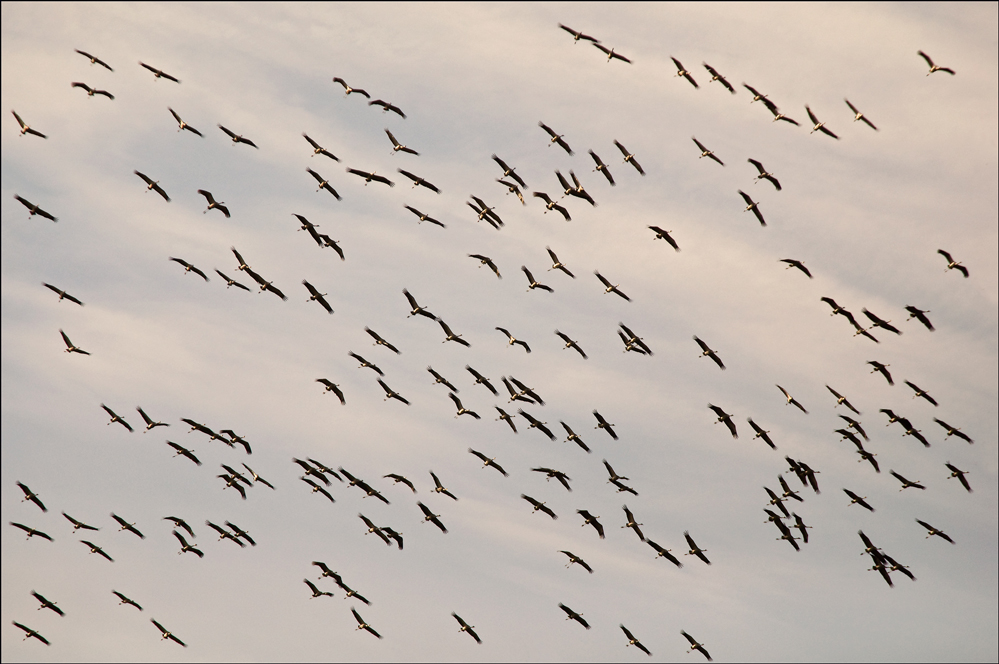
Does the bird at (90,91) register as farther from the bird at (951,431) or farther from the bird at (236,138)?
the bird at (951,431)

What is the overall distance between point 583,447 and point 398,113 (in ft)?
136

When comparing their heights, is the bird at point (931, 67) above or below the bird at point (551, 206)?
above

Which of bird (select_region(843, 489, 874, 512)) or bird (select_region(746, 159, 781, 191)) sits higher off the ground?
bird (select_region(746, 159, 781, 191))

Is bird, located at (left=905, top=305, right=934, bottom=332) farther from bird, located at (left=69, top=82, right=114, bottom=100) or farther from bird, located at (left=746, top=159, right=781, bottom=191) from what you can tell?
bird, located at (left=69, top=82, right=114, bottom=100)


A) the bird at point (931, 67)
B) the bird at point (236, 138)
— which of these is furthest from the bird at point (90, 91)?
the bird at point (931, 67)

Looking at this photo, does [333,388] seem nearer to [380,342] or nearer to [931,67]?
[380,342]

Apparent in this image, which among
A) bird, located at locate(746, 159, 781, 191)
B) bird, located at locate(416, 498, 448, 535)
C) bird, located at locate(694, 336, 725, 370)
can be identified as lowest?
bird, located at locate(416, 498, 448, 535)

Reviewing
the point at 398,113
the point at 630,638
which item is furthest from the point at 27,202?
the point at 630,638

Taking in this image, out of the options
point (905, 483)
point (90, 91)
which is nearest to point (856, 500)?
A: point (905, 483)

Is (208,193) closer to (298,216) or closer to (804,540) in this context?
(298,216)

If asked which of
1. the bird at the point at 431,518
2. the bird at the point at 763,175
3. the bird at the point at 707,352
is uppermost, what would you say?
the bird at the point at 763,175

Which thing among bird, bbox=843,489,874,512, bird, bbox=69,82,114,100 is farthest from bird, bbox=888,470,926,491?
bird, bbox=69,82,114,100

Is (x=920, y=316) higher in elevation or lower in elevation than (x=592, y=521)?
higher

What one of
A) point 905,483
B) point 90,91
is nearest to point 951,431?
point 905,483
